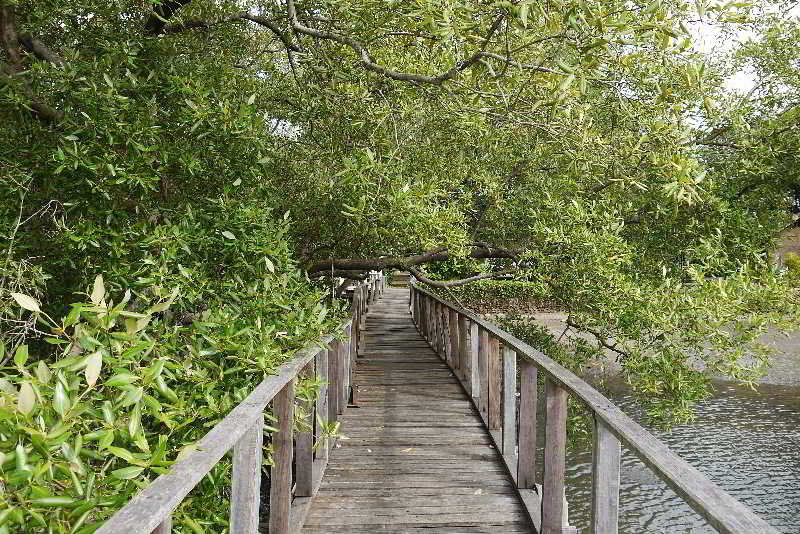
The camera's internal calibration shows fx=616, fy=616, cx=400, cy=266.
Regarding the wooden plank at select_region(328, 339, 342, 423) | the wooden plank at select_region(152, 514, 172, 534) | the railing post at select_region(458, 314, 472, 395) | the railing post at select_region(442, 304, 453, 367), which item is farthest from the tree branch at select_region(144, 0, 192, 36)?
the railing post at select_region(442, 304, 453, 367)

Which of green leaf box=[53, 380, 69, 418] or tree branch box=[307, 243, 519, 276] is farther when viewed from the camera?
tree branch box=[307, 243, 519, 276]

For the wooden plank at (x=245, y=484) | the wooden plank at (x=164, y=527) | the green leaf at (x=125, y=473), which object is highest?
the green leaf at (x=125, y=473)

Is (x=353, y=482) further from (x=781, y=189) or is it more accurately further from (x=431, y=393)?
(x=781, y=189)

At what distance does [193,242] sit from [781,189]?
6768mm

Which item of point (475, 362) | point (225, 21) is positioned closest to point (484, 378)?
point (475, 362)

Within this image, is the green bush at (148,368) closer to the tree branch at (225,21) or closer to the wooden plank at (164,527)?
the wooden plank at (164,527)

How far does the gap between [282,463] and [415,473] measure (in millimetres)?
1578

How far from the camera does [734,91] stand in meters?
7.71

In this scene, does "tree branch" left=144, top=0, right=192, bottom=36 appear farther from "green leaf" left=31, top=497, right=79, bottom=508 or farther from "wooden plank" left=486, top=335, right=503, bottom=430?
"green leaf" left=31, top=497, right=79, bottom=508

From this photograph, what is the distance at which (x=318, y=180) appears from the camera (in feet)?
20.6

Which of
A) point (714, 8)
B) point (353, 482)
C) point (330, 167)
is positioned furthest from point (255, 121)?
point (714, 8)

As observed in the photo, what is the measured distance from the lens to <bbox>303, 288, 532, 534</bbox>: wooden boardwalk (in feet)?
11.7

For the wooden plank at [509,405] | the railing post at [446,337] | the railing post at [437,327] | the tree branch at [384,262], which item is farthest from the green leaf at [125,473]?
the railing post at [437,327]

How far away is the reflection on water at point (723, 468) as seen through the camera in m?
9.70
